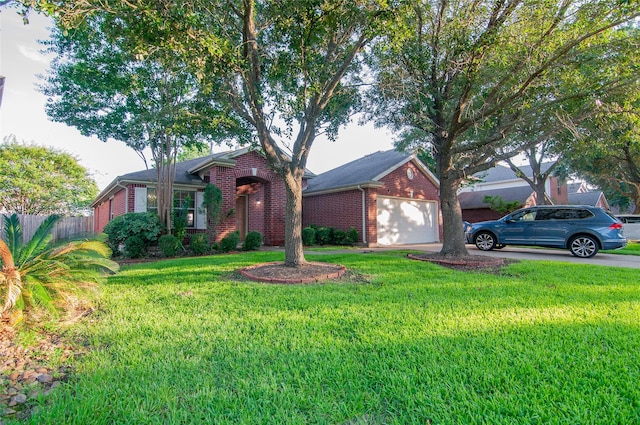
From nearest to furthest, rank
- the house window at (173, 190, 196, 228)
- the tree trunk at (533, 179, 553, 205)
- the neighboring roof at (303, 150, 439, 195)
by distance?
the house window at (173, 190, 196, 228) → the neighboring roof at (303, 150, 439, 195) → the tree trunk at (533, 179, 553, 205)

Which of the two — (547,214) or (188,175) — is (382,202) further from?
(188,175)

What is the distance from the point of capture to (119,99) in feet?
34.6

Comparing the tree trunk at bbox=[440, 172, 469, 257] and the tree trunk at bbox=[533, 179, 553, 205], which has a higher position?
the tree trunk at bbox=[533, 179, 553, 205]

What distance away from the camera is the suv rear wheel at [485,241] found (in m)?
11.5

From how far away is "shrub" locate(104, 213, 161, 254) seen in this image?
10158mm

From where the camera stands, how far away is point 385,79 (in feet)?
25.4

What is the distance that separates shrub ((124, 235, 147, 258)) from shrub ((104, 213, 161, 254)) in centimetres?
15

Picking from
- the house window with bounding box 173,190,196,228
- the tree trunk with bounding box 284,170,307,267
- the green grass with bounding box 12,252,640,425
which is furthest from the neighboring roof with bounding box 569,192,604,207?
the house window with bounding box 173,190,196,228

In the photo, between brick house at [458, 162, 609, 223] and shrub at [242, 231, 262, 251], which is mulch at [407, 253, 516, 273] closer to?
shrub at [242, 231, 262, 251]

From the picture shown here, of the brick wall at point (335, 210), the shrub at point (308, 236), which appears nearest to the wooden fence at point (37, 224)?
the shrub at point (308, 236)

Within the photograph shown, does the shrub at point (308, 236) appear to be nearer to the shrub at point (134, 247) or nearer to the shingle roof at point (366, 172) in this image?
the shingle roof at point (366, 172)

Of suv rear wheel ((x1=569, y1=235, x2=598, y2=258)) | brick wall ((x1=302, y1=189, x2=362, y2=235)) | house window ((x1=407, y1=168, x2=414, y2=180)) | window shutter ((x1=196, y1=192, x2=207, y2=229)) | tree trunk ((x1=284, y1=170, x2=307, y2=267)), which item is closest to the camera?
tree trunk ((x1=284, y1=170, x2=307, y2=267))

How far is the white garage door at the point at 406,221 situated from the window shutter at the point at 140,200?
9.58 m

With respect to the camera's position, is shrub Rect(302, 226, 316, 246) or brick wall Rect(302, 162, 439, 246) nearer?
shrub Rect(302, 226, 316, 246)
